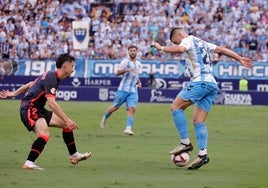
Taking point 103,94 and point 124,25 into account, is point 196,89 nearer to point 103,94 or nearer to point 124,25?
point 103,94

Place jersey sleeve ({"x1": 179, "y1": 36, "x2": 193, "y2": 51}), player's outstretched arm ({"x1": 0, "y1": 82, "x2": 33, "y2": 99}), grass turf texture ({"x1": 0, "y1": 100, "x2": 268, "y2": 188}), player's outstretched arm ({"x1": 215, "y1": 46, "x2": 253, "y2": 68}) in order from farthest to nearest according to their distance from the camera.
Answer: player's outstretched arm ({"x1": 215, "y1": 46, "x2": 253, "y2": 68})
jersey sleeve ({"x1": 179, "y1": 36, "x2": 193, "y2": 51})
player's outstretched arm ({"x1": 0, "y1": 82, "x2": 33, "y2": 99})
grass turf texture ({"x1": 0, "y1": 100, "x2": 268, "y2": 188})

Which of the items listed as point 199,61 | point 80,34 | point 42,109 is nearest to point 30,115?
point 42,109

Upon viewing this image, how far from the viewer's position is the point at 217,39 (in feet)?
136

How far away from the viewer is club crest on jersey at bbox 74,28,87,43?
1644 inches

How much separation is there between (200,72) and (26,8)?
32.1 meters

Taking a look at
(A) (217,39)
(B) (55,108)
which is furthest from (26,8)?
(B) (55,108)

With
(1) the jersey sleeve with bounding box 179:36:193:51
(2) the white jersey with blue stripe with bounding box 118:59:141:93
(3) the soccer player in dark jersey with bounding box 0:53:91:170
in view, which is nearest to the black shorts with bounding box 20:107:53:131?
(3) the soccer player in dark jersey with bounding box 0:53:91:170

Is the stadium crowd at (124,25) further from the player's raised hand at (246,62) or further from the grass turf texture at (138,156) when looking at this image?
the player's raised hand at (246,62)

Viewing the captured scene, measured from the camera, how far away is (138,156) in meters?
16.4

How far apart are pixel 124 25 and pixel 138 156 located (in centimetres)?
2724

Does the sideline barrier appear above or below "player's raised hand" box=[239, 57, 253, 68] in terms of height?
Result: below

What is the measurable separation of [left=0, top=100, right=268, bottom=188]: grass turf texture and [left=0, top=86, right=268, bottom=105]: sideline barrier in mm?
7169

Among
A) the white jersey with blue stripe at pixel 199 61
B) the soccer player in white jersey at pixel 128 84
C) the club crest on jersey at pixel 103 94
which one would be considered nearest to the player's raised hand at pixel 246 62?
the white jersey with blue stripe at pixel 199 61

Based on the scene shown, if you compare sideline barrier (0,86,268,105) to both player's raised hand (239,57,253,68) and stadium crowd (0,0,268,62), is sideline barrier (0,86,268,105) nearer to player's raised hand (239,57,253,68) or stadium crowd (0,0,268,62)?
stadium crowd (0,0,268,62)
